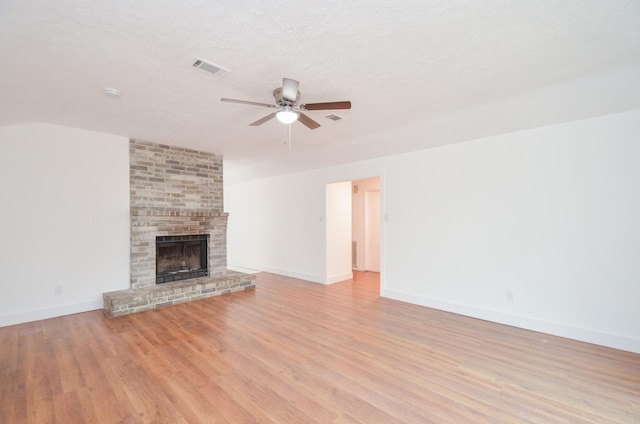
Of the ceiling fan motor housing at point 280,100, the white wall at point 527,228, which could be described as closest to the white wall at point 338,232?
the white wall at point 527,228

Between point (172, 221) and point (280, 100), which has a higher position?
point (280, 100)

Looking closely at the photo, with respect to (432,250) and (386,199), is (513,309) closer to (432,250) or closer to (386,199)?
(432,250)

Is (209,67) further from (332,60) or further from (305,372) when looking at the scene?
(305,372)

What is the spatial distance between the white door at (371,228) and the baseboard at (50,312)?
18.7ft

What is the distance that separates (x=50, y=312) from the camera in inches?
160

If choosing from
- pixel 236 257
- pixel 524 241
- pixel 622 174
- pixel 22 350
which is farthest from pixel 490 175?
pixel 236 257

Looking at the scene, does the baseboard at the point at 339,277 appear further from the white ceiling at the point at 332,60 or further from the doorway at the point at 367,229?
the white ceiling at the point at 332,60

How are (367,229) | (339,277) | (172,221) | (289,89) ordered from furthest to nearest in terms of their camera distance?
(367,229) < (339,277) < (172,221) < (289,89)

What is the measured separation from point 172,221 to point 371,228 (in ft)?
15.7

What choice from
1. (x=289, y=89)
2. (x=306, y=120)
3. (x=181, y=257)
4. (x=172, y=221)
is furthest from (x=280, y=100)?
(x=181, y=257)

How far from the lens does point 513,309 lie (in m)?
3.74

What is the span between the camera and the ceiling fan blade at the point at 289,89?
249 cm

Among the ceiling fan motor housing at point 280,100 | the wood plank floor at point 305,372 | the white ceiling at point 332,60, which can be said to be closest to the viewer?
the white ceiling at point 332,60

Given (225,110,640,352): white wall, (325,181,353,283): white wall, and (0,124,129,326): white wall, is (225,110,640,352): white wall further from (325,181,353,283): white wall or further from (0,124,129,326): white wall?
(0,124,129,326): white wall
